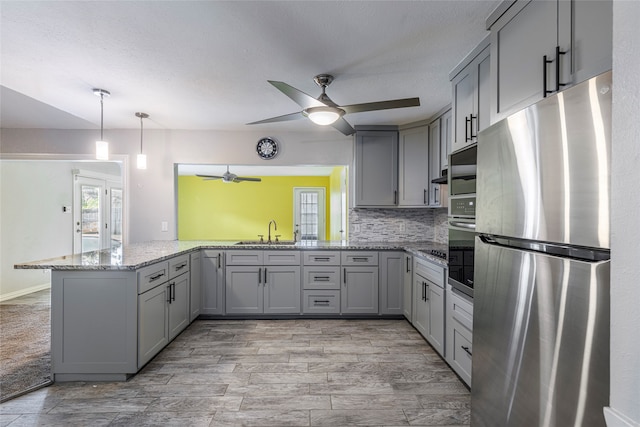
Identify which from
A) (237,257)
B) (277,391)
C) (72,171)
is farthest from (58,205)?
(277,391)

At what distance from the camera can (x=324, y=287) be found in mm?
3625

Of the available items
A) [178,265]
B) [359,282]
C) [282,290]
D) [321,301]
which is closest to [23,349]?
[178,265]

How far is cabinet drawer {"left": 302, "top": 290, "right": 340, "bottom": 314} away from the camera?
11.9 ft

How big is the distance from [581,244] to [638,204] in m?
0.39

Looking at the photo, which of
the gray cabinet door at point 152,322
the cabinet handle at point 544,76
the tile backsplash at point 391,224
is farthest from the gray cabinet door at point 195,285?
the cabinet handle at point 544,76

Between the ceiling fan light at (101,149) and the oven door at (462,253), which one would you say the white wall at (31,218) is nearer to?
the ceiling fan light at (101,149)

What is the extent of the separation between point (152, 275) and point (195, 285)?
3.25 ft

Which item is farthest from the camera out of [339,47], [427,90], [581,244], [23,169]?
[23,169]

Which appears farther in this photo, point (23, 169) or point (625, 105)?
point (23, 169)

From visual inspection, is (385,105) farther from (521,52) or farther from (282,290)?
(282,290)

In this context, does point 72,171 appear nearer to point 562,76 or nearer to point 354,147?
point 354,147

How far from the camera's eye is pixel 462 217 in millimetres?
2072

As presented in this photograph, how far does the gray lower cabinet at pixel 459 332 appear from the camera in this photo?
2080mm

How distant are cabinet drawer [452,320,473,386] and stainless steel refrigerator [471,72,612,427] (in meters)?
0.76
